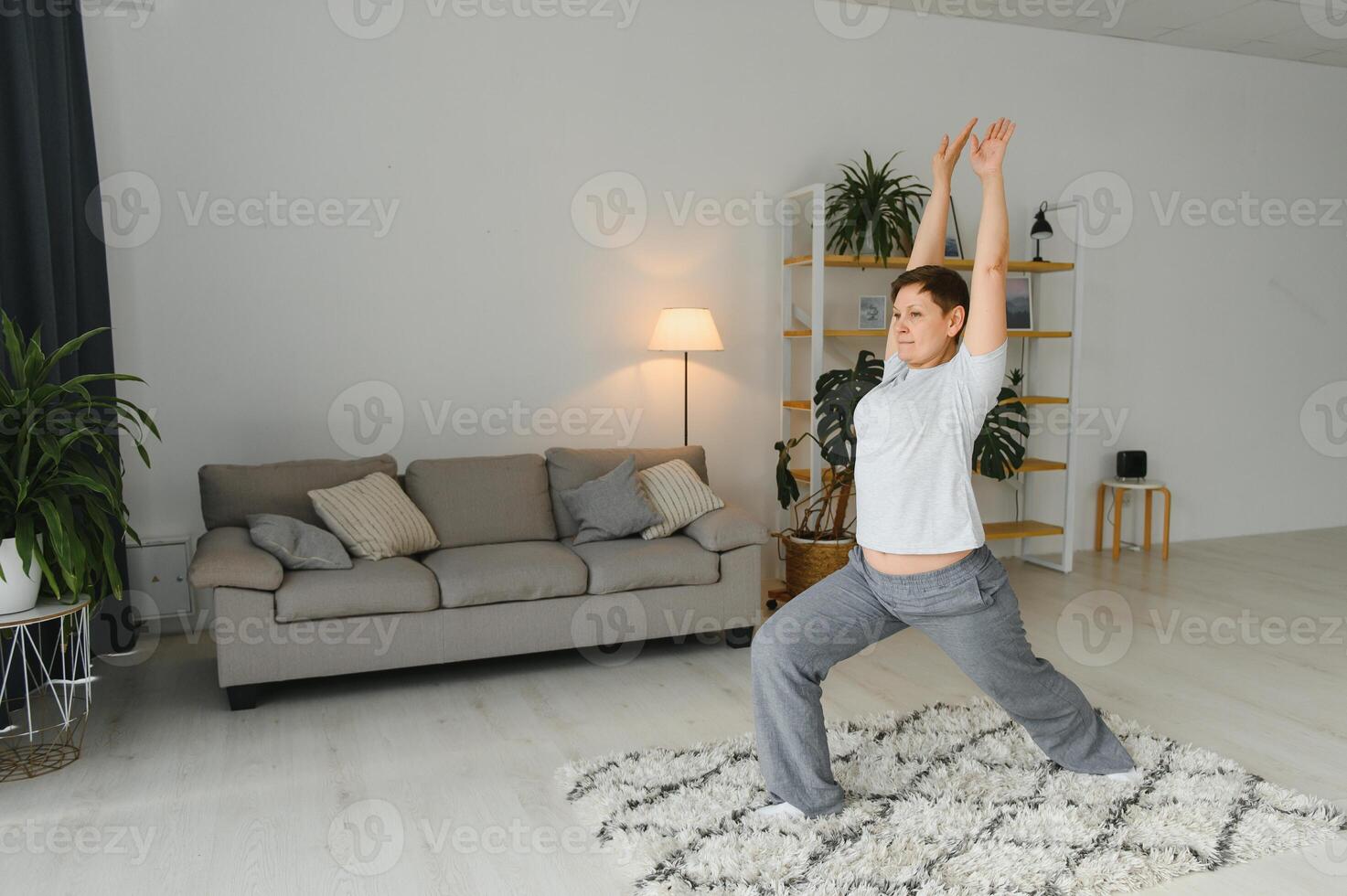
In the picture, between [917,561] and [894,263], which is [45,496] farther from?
[894,263]

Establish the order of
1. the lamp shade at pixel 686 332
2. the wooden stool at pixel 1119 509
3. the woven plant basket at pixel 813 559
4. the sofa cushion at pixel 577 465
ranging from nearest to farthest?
the sofa cushion at pixel 577 465, the woven plant basket at pixel 813 559, the lamp shade at pixel 686 332, the wooden stool at pixel 1119 509

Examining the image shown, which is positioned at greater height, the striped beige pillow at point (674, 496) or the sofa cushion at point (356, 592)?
the striped beige pillow at point (674, 496)

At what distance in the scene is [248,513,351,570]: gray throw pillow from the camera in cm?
362

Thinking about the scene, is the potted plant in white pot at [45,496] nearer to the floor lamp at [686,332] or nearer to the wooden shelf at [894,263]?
the floor lamp at [686,332]

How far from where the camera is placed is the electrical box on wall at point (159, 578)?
14.1 ft

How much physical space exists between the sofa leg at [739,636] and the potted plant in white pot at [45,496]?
2.22 meters

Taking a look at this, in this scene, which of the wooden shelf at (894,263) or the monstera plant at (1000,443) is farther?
the wooden shelf at (894,263)

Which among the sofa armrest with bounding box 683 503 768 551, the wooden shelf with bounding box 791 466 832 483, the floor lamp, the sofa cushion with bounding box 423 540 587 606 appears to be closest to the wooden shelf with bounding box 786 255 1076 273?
the floor lamp

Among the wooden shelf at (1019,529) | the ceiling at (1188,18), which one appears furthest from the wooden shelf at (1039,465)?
the ceiling at (1188,18)

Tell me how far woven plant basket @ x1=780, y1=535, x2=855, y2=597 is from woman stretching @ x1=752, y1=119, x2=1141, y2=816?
1.84m

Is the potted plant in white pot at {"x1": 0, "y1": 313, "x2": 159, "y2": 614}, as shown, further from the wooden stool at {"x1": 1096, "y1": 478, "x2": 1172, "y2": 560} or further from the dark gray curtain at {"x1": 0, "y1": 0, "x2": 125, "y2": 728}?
the wooden stool at {"x1": 1096, "y1": 478, "x2": 1172, "y2": 560}

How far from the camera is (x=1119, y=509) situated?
6.01 metres

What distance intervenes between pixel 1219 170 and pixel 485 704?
216 inches

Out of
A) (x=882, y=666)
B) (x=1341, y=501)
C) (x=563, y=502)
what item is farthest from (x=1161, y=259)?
(x=563, y=502)
